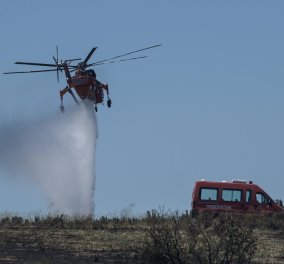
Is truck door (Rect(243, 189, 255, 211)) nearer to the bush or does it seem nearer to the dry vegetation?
the dry vegetation

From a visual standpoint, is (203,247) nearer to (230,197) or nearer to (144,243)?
(144,243)

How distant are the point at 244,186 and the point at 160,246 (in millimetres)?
24064

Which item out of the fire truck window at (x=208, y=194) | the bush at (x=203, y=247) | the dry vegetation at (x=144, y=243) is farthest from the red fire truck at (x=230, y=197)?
the bush at (x=203, y=247)

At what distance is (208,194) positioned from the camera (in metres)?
46.0

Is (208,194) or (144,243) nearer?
(144,243)

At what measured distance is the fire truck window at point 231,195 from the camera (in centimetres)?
4575

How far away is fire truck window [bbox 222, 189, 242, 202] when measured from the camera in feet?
150

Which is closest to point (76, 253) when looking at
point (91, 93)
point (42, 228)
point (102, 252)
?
point (102, 252)

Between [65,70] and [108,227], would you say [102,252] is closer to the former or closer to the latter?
[108,227]

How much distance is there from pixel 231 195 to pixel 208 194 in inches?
40.3

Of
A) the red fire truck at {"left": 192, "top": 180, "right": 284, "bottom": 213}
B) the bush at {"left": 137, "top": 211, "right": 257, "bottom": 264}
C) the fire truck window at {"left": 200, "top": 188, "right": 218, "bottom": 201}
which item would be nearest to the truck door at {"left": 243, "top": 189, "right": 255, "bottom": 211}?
the red fire truck at {"left": 192, "top": 180, "right": 284, "bottom": 213}

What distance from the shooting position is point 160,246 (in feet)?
73.3

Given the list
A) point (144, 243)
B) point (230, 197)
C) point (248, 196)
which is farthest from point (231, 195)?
point (144, 243)

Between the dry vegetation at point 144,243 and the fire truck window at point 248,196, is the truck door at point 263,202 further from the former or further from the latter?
the dry vegetation at point 144,243
